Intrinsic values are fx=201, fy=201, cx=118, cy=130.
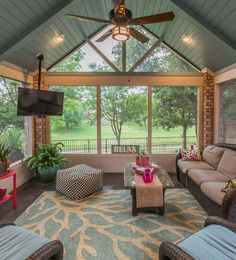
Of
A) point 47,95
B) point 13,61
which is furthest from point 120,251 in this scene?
point 13,61

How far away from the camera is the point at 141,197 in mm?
2883

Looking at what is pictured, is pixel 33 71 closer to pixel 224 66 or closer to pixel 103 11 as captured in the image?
pixel 103 11

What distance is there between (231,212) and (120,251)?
4.53 feet

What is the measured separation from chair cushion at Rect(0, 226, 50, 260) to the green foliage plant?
2.68 meters

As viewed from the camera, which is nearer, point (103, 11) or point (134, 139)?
point (103, 11)

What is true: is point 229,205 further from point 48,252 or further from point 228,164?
point 48,252

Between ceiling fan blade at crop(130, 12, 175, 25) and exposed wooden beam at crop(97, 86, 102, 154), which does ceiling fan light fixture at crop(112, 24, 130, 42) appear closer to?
ceiling fan blade at crop(130, 12, 175, 25)

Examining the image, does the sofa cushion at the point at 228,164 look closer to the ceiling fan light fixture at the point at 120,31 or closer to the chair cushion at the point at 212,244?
the chair cushion at the point at 212,244

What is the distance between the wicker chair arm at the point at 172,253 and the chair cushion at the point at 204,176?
1746 millimetres

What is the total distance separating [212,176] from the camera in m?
3.28

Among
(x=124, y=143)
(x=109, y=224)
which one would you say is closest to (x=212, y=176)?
(x=109, y=224)

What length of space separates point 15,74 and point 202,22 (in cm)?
373

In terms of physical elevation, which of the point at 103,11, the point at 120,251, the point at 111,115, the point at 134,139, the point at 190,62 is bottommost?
the point at 120,251

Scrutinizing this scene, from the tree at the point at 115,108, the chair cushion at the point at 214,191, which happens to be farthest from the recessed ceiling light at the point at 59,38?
the chair cushion at the point at 214,191
